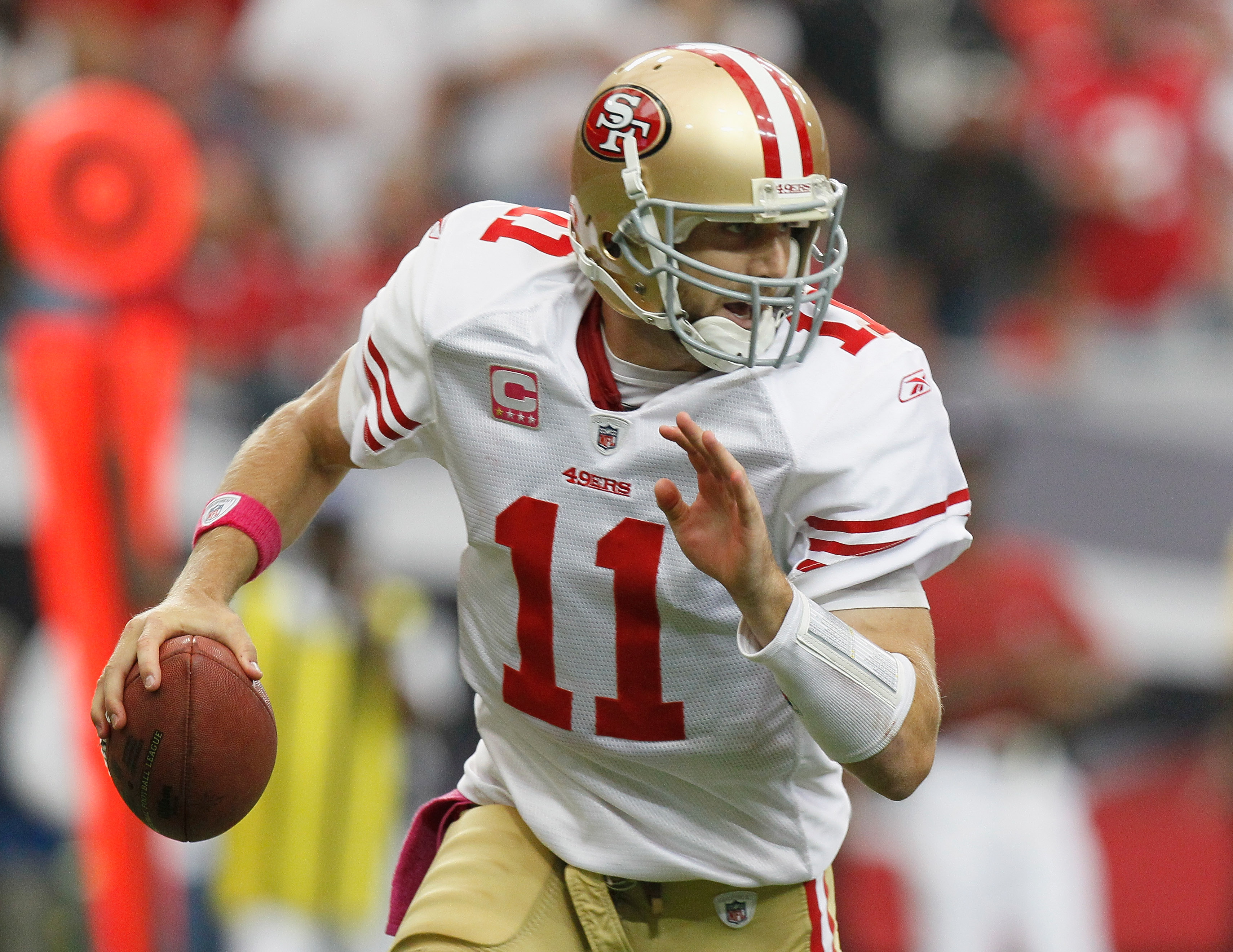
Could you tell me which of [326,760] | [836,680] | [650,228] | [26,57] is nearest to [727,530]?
[836,680]

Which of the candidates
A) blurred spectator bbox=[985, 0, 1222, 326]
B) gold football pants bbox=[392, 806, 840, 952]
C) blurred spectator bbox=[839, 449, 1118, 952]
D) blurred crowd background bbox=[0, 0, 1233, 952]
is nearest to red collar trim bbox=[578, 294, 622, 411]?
gold football pants bbox=[392, 806, 840, 952]

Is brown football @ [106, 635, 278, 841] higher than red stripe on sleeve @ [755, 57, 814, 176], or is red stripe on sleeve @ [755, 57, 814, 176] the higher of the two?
red stripe on sleeve @ [755, 57, 814, 176]

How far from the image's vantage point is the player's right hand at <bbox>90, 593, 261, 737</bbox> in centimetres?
212

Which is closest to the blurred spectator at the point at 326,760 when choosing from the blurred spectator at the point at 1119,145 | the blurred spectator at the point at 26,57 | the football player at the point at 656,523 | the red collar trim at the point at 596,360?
the blurred spectator at the point at 26,57

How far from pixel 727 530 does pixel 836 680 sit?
214mm

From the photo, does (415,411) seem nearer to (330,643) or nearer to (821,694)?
(821,694)

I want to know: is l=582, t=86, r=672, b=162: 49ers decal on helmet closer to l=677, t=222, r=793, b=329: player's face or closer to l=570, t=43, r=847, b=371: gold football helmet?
l=570, t=43, r=847, b=371: gold football helmet

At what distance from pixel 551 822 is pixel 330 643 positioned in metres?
2.66

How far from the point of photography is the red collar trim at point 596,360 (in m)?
2.26

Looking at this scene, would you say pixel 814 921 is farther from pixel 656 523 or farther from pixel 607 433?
pixel 607 433

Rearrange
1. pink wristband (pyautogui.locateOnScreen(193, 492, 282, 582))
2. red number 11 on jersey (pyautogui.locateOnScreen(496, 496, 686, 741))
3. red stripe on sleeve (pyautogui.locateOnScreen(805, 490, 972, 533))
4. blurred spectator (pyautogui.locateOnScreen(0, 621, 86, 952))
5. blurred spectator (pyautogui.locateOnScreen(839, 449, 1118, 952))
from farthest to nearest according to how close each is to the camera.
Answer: blurred spectator (pyautogui.locateOnScreen(0, 621, 86, 952)) < blurred spectator (pyautogui.locateOnScreen(839, 449, 1118, 952)) < pink wristband (pyautogui.locateOnScreen(193, 492, 282, 582)) < red number 11 on jersey (pyautogui.locateOnScreen(496, 496, 686, 741)) < red stripe on sleeve (pyautogui.locateOnScreen(805, 490, 972, 533))

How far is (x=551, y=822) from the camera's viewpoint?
7.70 ft

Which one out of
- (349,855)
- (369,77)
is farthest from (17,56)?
(349,855)

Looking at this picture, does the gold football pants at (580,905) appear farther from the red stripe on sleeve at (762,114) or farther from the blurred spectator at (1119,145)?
the blurred spectator at (1119,145)
